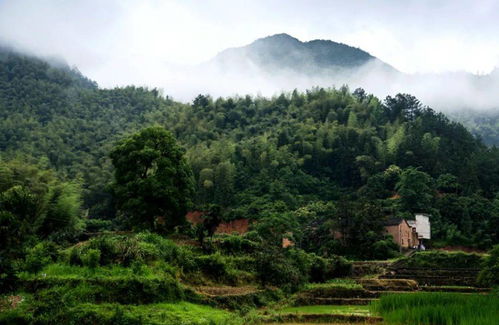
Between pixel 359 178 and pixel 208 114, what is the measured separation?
2978 centimetres

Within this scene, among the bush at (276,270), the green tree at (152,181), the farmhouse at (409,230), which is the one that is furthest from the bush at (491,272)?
the green tree at (152,181)

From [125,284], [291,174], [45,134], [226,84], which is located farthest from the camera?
[226,84]

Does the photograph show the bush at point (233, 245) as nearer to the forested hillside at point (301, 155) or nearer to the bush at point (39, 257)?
the forested hillside at point (301, 155)

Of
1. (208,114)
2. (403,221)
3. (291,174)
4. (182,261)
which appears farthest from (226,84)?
(182,261)

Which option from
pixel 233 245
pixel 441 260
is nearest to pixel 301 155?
pixel 441 260

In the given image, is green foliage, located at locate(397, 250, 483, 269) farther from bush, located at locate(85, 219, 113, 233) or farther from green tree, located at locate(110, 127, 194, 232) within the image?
bush, located at locate(85, 219, 113, 233)

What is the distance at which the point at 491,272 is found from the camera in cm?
2356

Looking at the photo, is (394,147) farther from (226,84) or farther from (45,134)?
(226,84)

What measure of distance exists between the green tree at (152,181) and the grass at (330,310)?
9539mm

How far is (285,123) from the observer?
75.8m

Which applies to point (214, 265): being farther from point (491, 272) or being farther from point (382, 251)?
point (382, 251)

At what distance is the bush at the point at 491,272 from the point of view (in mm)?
23328

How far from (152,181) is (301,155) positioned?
40783 millimetres

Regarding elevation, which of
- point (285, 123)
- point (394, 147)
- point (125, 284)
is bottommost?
point (125, 284)
